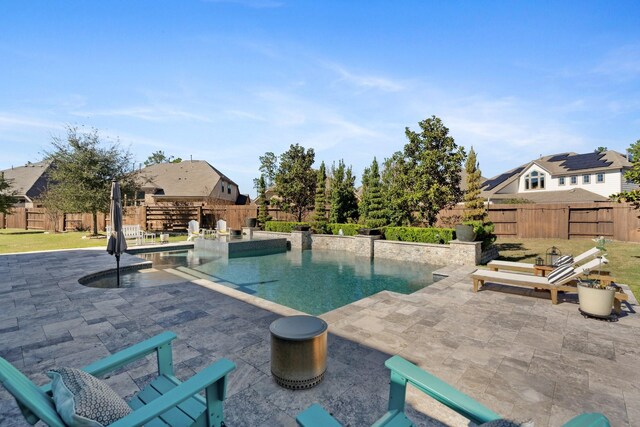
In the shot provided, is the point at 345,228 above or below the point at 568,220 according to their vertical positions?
below

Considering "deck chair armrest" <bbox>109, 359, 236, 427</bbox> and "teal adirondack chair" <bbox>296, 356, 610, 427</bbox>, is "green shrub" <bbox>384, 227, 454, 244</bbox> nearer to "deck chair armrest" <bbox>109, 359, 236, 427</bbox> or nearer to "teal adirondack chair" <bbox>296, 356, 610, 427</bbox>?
"teal adirondack chair" <bbox>296, 356, 610, 427</bbox>

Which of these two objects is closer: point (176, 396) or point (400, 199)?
point (176, 396)

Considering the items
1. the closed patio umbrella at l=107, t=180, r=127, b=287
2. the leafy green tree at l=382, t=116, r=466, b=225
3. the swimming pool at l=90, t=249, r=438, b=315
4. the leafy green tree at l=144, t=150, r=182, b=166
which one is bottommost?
the swimming pool at l=90, t=249, r=438, b=315

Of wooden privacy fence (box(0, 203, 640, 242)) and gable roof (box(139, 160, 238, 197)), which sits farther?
gable roof (box(139, 160, 238, 197))

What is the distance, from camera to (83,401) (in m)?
1.44

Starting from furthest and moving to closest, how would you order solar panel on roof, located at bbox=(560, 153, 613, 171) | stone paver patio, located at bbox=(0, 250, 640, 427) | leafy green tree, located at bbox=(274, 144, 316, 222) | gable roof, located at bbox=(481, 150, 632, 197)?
solar panel on roof, located at bbox=(560, 153, 613, 171), gable roof, located at bbox=(481, 150, 632, 197), leafy green tree, located at bbox=(274, 144, 316, 222), stone paver patio, located at bbox=(0, 250, 640, 427)

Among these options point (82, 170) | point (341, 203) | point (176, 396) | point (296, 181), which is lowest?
point (176, 396)

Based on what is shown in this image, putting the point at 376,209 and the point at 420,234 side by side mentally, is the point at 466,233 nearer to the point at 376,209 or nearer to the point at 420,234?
the point at 420,234

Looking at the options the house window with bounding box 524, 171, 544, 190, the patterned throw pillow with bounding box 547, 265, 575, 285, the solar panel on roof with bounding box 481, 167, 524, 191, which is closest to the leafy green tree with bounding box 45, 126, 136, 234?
the patterned throw pillow with bounding box 547, 265, 575, 285

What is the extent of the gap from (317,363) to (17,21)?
10.6 meters

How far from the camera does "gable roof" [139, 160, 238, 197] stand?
→ 2888cm

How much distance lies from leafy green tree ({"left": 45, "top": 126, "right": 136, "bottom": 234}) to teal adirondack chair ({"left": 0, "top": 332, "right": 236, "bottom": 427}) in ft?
64.7

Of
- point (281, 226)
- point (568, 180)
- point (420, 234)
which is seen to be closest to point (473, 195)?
point (420, 234)

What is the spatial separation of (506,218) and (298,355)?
1906cm
